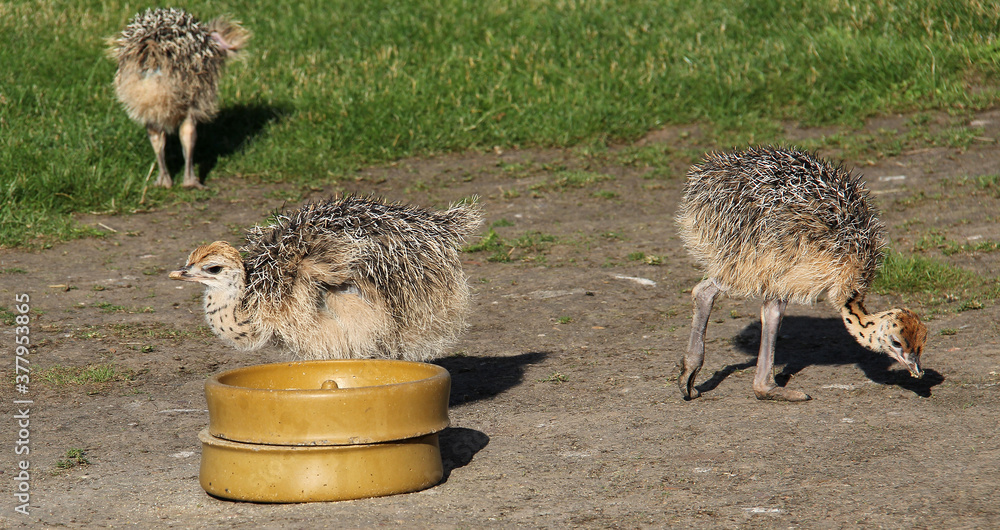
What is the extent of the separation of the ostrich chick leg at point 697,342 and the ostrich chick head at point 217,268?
276 cm

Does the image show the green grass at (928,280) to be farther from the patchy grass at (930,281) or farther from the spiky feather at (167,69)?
the spiky feather at (167,69)

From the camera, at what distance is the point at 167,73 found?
35.2 feet

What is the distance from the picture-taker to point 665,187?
1160cm

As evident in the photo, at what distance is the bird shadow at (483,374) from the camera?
6508mm

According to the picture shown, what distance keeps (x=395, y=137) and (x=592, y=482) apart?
27.6 feet

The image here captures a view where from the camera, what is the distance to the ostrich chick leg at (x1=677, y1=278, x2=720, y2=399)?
616 cm

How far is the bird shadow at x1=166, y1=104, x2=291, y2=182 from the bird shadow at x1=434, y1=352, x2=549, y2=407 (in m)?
6.09

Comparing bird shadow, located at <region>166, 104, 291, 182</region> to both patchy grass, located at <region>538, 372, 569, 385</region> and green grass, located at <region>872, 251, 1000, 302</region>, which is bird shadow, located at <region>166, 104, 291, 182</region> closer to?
patchy grass, located at <region>538, 372, 569, 385</region>

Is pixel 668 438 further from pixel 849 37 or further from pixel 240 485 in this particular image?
pixel 849 37

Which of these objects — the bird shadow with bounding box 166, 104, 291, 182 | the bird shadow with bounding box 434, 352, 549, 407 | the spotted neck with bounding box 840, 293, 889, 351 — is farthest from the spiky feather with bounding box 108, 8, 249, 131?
the spotted neck with bounding box 840, 293, 889, 351

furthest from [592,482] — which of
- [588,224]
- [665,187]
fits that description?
[665,187]

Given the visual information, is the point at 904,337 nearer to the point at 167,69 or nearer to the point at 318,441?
the point at 318,441

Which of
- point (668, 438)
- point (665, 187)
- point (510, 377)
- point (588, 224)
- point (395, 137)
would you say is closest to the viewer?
point (668, 438)

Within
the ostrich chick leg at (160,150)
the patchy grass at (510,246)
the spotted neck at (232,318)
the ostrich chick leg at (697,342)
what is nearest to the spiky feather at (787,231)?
the ostrich chick leg at (697,342)
